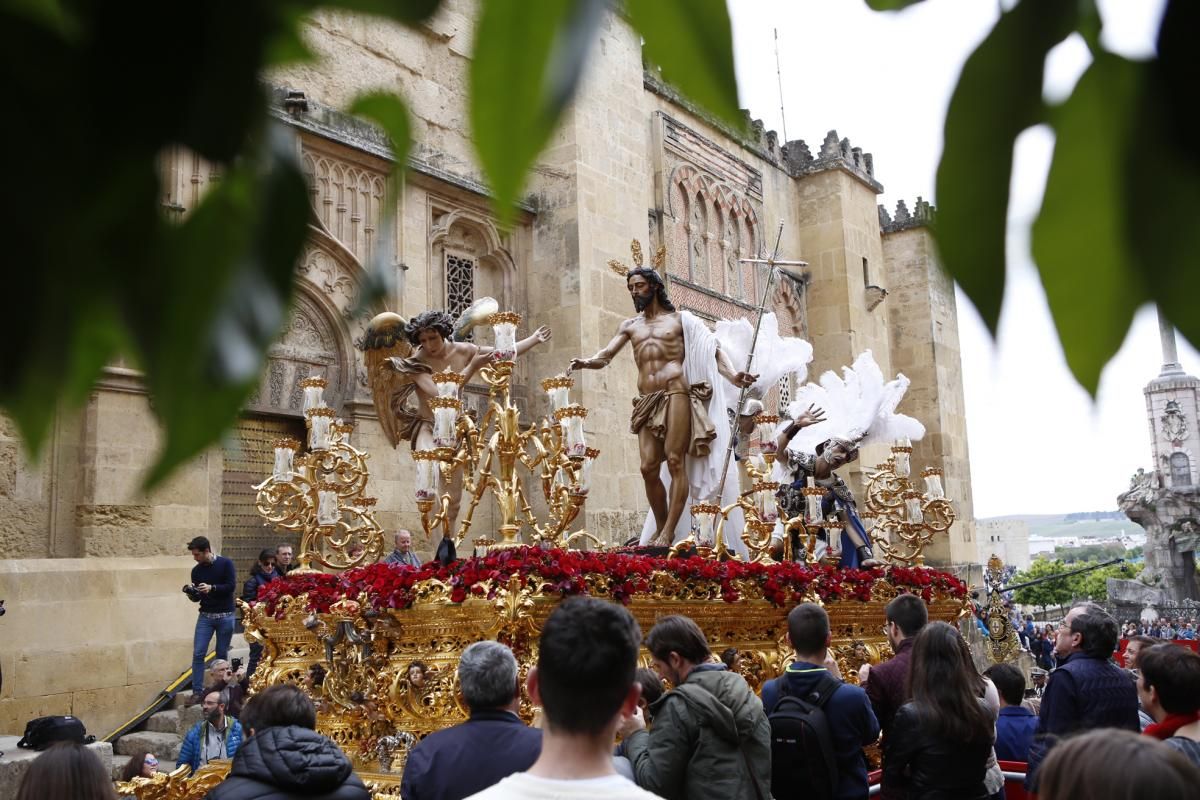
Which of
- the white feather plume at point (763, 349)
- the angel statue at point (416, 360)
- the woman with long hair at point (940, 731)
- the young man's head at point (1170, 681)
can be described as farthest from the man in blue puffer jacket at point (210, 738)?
the white feather plume at point (763, 349)

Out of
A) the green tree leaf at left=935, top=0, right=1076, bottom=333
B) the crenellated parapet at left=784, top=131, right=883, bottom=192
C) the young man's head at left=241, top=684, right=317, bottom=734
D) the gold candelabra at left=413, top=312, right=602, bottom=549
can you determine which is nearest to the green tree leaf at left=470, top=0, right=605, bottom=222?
the green tree leaf at left=935, top=0, right=1076, bottom=333

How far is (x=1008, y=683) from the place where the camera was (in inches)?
195

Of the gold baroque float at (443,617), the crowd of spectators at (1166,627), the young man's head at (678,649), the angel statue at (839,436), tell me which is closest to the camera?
the young man's head at (678,649)

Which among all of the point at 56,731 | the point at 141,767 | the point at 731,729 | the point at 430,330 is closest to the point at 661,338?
the point at 430,330

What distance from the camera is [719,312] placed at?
1816 centimetres

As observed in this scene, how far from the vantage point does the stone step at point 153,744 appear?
8.01 meters

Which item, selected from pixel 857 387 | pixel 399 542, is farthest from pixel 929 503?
pixel 399 542

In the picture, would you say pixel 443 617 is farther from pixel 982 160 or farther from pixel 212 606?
pixel 982 160

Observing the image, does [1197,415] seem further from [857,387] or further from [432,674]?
[432,674]

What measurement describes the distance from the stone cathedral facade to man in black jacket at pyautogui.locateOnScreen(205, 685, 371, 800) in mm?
862

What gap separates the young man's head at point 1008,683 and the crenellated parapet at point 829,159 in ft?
56.5

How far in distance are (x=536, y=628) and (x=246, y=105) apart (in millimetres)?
5101

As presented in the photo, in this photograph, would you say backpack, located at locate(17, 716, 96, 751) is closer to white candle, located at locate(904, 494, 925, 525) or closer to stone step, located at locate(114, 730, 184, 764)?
stone step, located at locate(114, 730, 184, 764)

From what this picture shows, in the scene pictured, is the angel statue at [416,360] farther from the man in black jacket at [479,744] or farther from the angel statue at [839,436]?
the man in black jacket at [479,744]
